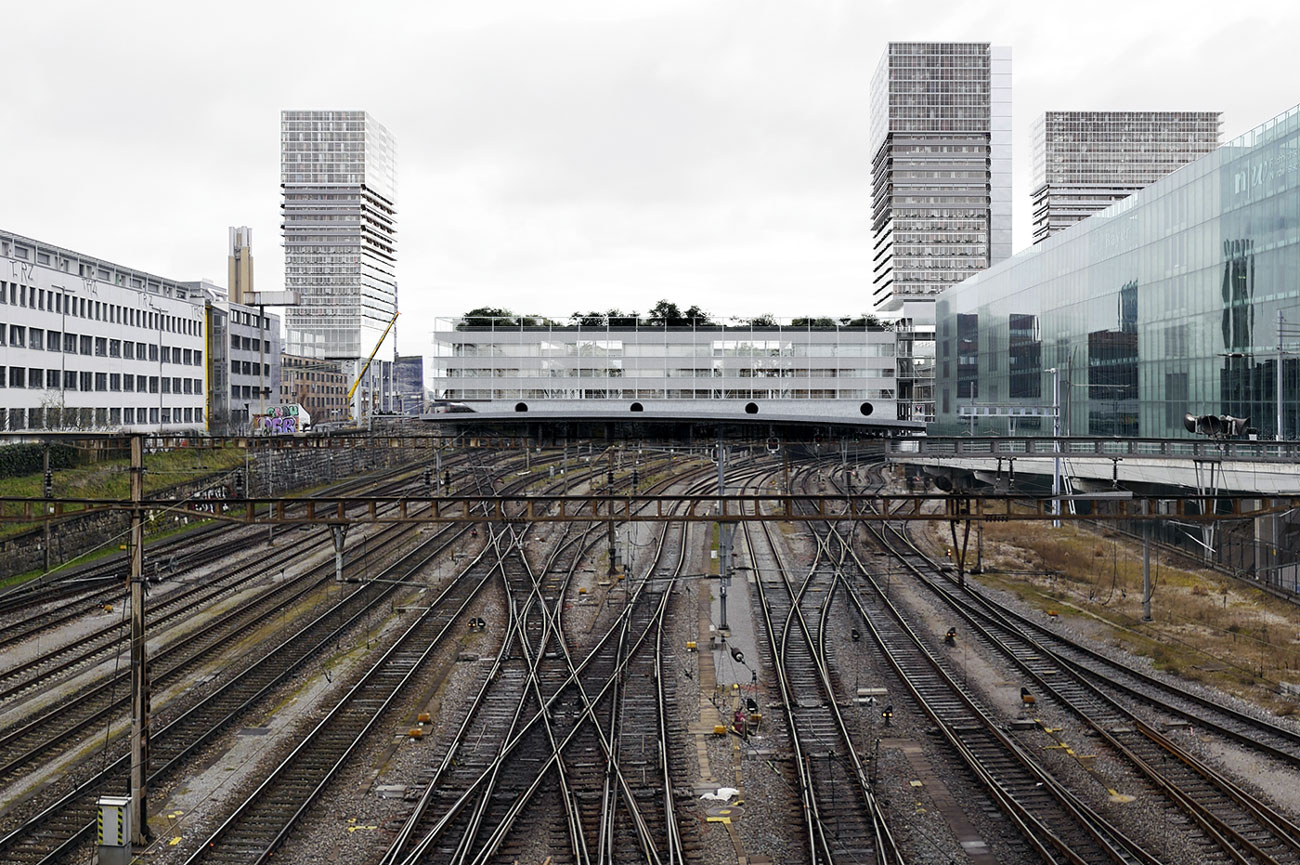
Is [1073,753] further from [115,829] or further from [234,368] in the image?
[234,368]

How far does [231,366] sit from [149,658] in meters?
63.4

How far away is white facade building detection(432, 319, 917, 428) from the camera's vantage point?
76438 millimetres

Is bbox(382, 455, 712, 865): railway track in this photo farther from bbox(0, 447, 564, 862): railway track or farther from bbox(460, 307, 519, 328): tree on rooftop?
bbox(460, 307, 519, 328): tree on rooftop

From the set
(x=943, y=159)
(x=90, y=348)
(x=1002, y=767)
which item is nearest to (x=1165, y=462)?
(x=1002, y=767)

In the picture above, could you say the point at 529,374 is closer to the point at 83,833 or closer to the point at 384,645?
the point at 384,645

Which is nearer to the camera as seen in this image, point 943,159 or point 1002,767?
point 1002,767

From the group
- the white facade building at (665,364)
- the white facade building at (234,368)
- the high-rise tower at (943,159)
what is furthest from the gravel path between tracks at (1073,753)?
the high-rise tower at (943,159)

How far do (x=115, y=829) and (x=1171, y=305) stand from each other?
4699 centimetres

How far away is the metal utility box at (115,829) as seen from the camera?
13406 millimetres

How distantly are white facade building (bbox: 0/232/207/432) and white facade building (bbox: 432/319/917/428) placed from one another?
19430mm

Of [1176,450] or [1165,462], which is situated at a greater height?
[1176,450]

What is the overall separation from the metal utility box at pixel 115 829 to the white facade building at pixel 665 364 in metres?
63.1

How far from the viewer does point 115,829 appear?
13438 mm

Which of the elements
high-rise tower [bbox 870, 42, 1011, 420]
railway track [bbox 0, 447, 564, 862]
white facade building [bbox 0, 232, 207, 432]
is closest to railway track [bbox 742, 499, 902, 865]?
railway track [bbox 0, 447, 564, 862]
